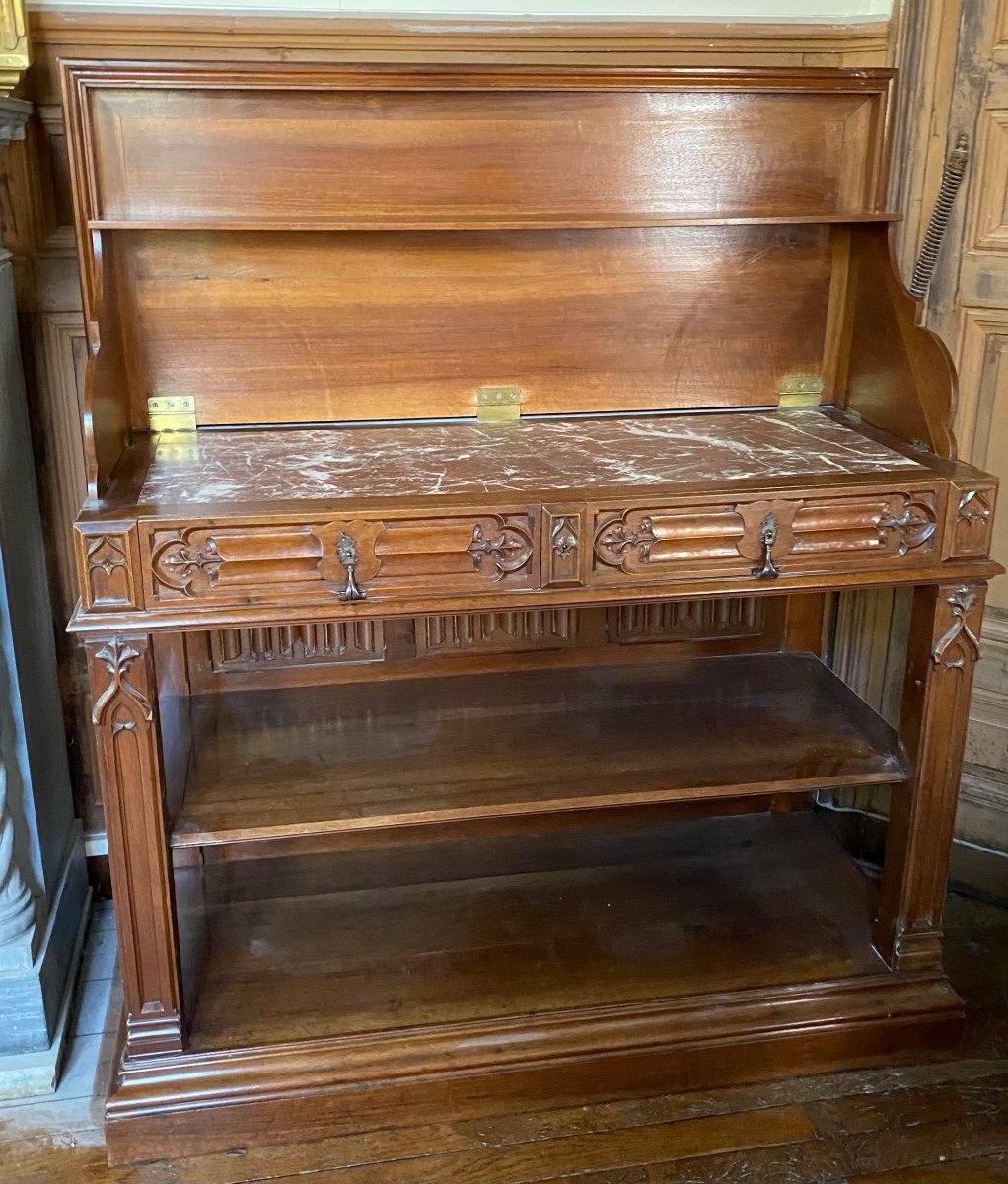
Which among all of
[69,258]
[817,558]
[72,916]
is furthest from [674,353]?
[72,916]

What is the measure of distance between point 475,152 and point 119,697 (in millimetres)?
1036

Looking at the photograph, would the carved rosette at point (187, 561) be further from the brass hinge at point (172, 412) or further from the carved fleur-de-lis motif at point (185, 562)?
the brass hinge at point (172, 412)

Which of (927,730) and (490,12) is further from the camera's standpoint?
(490,12)

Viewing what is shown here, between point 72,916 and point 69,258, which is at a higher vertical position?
point 69,258

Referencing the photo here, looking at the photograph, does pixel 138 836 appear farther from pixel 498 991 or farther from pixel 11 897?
pixel 498 991

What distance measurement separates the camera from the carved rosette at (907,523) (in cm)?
167

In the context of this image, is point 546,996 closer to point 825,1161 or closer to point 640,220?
point 825,1161

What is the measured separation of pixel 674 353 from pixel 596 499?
59 cm

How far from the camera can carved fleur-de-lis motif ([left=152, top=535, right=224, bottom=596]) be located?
149cm

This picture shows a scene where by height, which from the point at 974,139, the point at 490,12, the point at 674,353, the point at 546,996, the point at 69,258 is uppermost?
the point at 490,12

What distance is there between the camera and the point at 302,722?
6.52ft

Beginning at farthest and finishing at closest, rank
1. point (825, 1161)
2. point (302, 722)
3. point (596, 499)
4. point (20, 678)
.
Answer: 1. point (302, 722)
2. point (20, 678)
3. point (825, 1161)
4. point (596, 499)

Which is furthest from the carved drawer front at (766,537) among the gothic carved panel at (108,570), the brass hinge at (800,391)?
the gothic carved panel at (108,570)

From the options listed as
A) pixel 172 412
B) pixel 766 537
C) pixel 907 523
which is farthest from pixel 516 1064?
pixel 172 412
